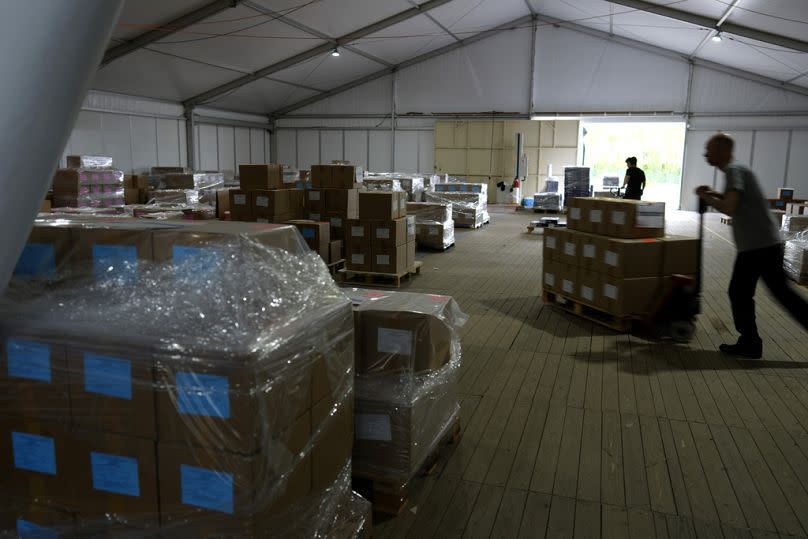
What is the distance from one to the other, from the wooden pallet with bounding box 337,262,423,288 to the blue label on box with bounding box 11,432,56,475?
20.4 feet

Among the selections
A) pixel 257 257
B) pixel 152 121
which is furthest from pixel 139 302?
pixel 152 121

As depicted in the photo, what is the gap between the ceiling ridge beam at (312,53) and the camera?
16625 mm

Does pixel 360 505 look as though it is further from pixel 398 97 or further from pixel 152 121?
pixel 398 97

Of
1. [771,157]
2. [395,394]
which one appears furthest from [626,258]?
[771,157]

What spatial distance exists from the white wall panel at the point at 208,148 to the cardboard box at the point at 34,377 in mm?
19143

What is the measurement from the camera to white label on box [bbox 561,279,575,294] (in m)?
6.67

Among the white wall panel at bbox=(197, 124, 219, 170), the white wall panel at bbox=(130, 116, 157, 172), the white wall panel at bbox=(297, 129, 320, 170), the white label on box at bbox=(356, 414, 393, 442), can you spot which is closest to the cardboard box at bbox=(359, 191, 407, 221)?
the white label on box at bbox=(356, 414, 393, 442)

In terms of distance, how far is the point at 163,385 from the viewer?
1949 millimetres

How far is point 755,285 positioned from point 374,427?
11.8ft

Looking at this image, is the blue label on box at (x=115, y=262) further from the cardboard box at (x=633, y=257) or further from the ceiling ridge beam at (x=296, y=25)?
the ceiling ridge beam at (x=296, y=25)

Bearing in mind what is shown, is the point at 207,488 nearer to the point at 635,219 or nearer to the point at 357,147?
the point at 635,219

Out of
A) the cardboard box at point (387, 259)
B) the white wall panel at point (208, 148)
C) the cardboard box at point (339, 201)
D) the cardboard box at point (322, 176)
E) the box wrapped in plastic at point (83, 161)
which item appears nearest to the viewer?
the cardboard box at point (387, 259)

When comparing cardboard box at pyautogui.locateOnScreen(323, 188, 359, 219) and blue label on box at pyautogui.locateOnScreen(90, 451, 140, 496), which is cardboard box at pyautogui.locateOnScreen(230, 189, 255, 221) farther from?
blue label on box at pyautogui.locateOnScreen(90, 451, 140, 496)

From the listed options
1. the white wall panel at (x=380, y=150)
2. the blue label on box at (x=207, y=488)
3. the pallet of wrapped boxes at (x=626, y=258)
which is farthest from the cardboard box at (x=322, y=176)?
the white wall panel at (x=380, y=150)
